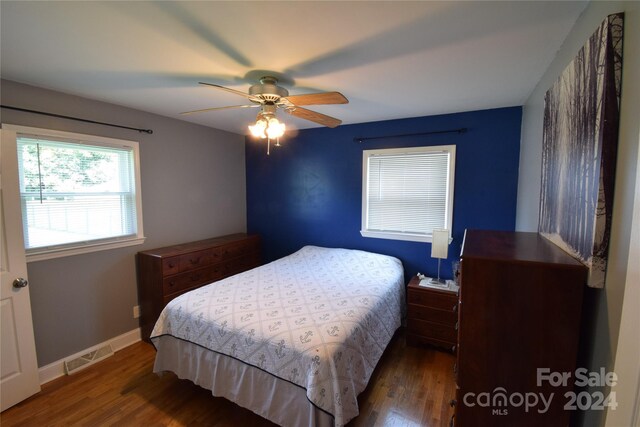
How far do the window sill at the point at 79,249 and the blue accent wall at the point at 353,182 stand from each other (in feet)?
5.68

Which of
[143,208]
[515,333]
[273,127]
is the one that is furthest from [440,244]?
[143,208]

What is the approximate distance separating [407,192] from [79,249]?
331 cm

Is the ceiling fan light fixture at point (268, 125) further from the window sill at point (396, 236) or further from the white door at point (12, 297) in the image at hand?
the window sill at point (396, 236)

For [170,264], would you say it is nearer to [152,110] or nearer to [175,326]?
[175,326]

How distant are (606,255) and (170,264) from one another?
315cm

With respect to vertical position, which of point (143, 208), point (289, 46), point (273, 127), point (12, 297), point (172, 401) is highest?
point (289, 46)

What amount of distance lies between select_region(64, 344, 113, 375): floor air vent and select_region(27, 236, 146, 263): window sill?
944 millimetres

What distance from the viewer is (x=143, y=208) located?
294 centimetres

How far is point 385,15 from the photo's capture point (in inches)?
50.2

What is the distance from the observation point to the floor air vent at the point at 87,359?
2383 mm

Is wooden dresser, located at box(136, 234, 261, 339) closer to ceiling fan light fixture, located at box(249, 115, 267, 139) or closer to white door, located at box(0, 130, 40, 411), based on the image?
white door, located at box(0, 130, 40, 411)

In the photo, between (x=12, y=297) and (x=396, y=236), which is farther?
(x=396, y=236)

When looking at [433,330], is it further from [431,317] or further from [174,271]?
[174,271]

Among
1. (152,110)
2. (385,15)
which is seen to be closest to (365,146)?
(385,15)
